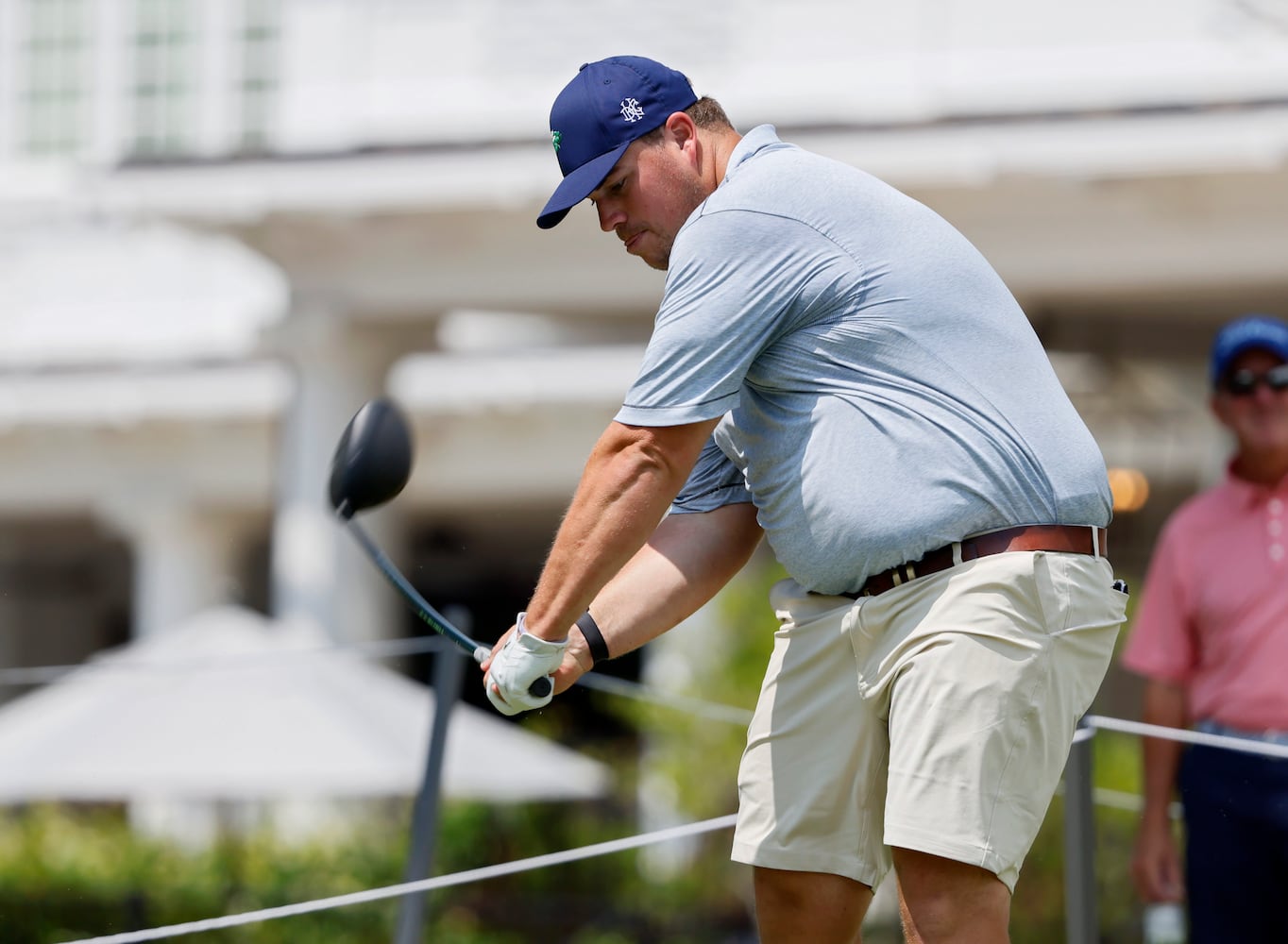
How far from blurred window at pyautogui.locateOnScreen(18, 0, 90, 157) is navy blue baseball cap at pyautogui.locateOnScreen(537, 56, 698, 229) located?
9.97m

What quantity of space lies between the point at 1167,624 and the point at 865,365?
6.23 feet

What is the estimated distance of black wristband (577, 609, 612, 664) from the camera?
8.86ft

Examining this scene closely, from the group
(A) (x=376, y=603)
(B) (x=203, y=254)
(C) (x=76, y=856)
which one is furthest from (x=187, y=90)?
(C) (x=76, y=856)

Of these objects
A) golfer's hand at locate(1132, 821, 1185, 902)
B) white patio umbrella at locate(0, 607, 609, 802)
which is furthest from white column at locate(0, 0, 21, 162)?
golfer's hand at locate(1132, 821, 1185, 902)

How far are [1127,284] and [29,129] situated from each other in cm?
746

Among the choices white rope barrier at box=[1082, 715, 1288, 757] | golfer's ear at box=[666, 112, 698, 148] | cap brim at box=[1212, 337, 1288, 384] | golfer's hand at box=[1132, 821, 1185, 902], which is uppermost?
golfer's ear at box=[666, 112, 698, 148]

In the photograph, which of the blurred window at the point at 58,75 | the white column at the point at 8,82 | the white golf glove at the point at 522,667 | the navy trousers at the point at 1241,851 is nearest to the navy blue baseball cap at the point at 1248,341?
the navy trousers at the point at 1241,851

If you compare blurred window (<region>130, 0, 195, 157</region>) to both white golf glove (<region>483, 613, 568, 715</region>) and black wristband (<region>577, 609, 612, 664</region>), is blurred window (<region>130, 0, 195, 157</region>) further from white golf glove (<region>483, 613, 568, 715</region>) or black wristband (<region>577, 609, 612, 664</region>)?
white golf glove (<region>483, 613, 568, 715</region>)

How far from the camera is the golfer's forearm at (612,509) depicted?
2.40 m

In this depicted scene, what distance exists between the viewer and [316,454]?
862 centimetres

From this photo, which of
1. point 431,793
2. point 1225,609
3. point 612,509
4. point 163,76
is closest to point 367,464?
point 612,509

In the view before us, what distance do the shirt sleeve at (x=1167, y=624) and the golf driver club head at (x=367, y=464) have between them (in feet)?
6.43

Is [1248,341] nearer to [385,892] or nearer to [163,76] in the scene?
[385,892]

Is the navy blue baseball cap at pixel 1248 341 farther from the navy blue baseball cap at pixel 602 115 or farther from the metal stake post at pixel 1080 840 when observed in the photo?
the navy blue baseball cap at pixel 602 115
